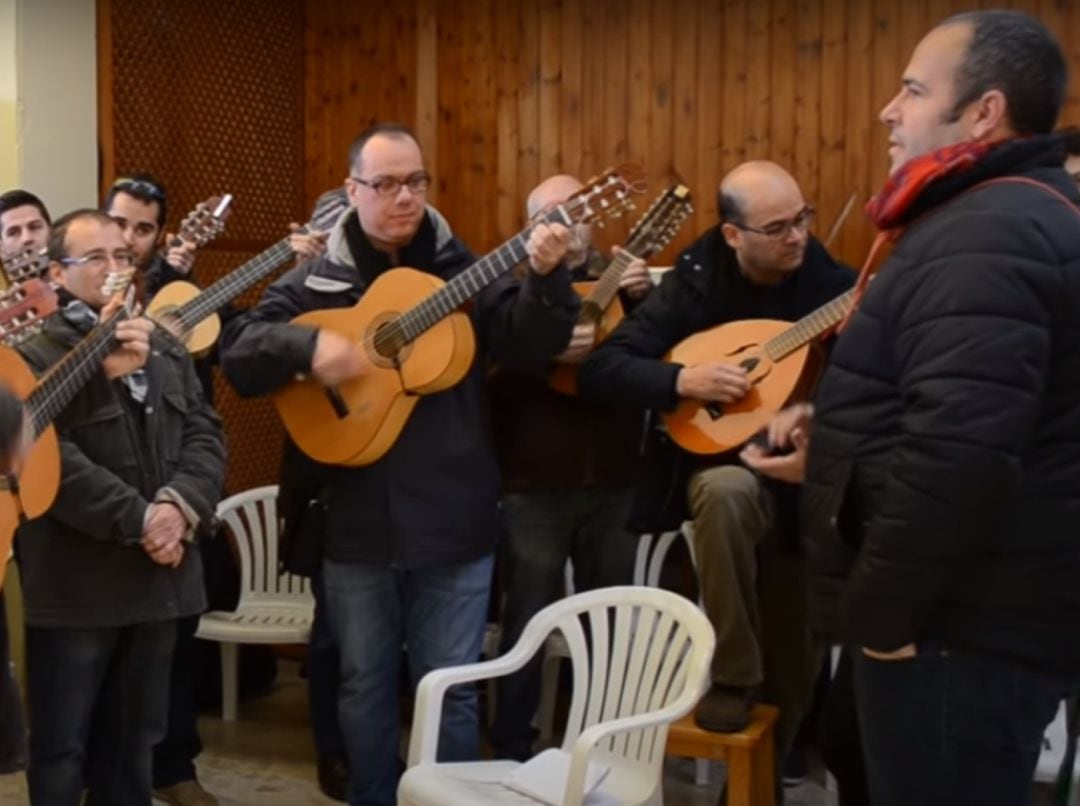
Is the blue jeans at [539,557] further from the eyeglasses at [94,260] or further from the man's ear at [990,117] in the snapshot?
the man's ear at [990,117]

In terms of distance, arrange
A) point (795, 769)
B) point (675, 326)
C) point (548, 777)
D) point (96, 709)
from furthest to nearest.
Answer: point (795, 769) → point (675, 326) → point (96, 709) → point (548, 777)

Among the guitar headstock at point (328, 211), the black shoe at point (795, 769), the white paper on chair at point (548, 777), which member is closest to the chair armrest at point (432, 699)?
the white paper on chair at point (548, 777)

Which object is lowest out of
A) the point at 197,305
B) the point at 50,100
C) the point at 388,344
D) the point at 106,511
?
the point at 106,511

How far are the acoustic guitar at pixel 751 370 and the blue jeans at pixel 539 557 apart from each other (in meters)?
0.40

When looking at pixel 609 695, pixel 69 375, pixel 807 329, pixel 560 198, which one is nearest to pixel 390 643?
pixel 609 695

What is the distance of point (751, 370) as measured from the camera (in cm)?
289

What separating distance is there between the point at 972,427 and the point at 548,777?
136 cm

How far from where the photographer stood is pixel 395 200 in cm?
275

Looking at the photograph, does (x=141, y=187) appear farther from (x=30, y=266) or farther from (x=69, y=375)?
(x=69, y=375)

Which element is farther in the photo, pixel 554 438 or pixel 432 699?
pixel 554 438

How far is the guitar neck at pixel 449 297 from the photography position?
267 cm

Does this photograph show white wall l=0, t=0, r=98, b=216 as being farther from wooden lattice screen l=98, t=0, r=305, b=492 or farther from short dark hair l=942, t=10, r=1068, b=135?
short dark hair l=942, t=10, r=1068, b=135

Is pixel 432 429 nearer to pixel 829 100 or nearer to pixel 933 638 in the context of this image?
pixel 933 638

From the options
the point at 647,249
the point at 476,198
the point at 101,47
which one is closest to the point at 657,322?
the point at 647,249
